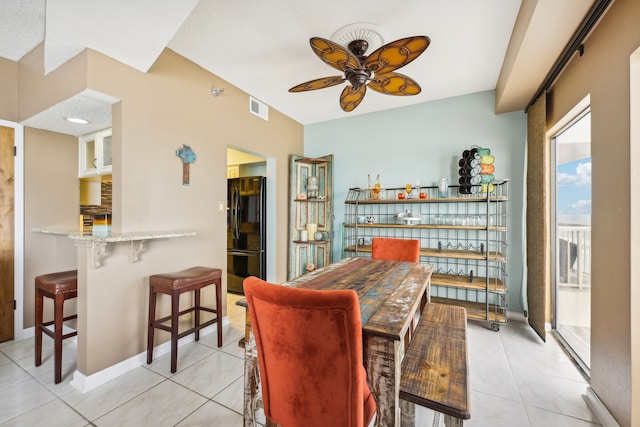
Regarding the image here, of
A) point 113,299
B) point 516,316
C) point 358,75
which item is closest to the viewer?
point 358,75

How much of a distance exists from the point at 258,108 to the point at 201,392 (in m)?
3.05

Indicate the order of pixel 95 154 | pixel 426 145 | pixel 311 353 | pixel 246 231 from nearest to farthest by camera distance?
1. pixel 311 353
2. pixel 95 154
3. pixel 426 145
4. pixel 246 231

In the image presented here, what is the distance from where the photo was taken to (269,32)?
2.20m

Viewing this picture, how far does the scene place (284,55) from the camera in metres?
2.53

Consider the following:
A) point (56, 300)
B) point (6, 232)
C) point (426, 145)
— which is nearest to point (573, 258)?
point (426, 145)

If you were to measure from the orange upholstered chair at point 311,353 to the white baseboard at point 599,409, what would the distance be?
60.9 inches

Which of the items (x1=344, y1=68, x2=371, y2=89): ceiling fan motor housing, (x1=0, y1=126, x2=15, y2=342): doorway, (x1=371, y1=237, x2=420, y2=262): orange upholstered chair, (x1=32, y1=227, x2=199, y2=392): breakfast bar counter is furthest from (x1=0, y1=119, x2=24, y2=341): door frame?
(x1=371, y1=237, x2=420, y2=262): orange upholstered chair

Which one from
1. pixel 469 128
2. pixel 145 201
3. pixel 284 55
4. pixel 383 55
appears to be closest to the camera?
pixel 383 55

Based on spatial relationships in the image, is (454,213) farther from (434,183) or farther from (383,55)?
(383,55)

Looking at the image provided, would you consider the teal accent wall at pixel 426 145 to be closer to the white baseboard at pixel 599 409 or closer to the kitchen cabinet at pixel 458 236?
the kitchen cabinet at pixel 458 236

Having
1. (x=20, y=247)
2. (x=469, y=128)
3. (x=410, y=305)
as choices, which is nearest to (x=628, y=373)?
(x=410, y=305)

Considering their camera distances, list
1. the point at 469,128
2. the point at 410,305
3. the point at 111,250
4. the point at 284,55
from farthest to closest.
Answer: the point at 469,128 < the point at 284,55 < the point at 111,250 < the point at 410,305

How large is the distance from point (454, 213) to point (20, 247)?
4.71m

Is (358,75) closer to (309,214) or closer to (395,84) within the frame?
(395,84)
